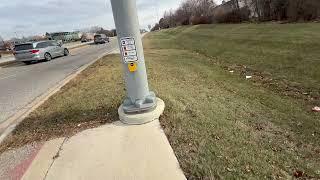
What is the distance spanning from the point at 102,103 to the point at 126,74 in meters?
1.44

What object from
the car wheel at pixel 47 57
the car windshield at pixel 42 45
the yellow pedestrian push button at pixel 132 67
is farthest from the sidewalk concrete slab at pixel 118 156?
the car windshield at pixel 42 45

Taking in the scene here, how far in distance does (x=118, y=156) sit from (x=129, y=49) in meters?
1.73

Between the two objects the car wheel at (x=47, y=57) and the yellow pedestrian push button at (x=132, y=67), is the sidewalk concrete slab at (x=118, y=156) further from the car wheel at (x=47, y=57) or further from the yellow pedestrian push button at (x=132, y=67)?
the car wheel at (x=47, y=57)

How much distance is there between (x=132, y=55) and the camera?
479 centimetres

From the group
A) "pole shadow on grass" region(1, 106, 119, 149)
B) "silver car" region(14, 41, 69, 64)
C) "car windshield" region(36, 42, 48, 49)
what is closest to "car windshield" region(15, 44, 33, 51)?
"silver car" region(14, 41, 69, 64)

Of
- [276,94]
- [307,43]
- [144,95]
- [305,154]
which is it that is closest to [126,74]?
[144,95]

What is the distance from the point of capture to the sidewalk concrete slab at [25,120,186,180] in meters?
3.49

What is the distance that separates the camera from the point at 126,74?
4910 millimetres

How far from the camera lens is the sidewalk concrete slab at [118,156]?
349 centimetres

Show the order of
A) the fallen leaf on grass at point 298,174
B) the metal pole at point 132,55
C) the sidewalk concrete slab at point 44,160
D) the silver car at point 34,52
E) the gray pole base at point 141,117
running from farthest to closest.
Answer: the silver car at point 34,52 → the gray pole base at point 141,117 → the metal pole at point 132,55 → the sidewalk concrete slab at point 44,160 → the fallen leaf on grass at point 298,174

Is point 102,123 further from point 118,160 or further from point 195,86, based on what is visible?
point 195,86

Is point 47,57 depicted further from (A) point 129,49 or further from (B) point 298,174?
(B) point 298,174

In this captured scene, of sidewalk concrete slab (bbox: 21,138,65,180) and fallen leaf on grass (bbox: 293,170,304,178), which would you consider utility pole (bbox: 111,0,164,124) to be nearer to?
sidewalk concrete slab (bbox: 21,138,65,180)

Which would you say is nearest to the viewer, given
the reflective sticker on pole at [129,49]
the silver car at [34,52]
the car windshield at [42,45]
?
the reflective sticker on pole at [129,49]
